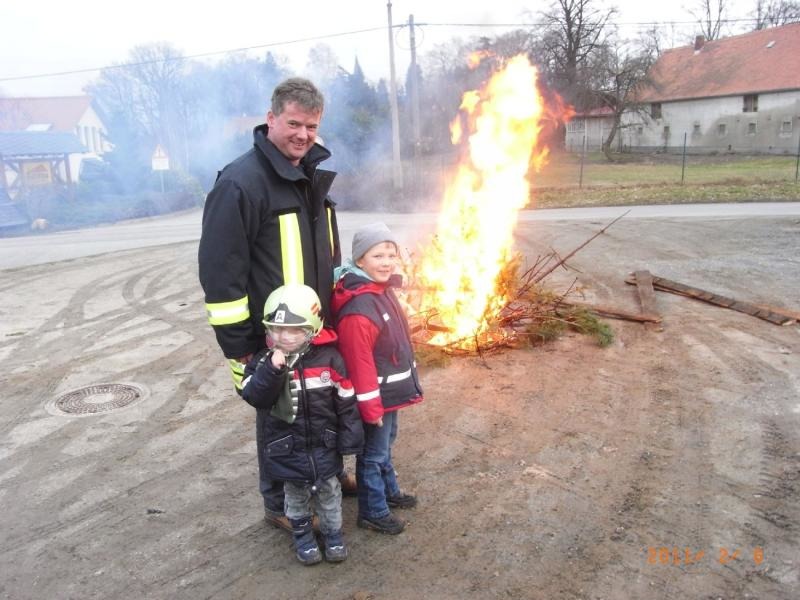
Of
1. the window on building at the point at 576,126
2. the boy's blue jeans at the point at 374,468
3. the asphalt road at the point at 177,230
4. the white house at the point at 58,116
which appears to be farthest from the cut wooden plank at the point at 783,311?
the white house at the point at 58,116

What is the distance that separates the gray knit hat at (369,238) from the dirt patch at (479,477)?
5.14 ft

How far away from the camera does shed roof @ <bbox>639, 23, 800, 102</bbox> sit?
39.4 m

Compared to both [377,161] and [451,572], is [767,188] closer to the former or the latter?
[377,161]

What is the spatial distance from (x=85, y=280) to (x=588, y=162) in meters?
31.2

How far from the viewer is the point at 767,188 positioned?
21.5 metres

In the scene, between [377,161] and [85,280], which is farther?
[377,161]

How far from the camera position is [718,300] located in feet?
26.8

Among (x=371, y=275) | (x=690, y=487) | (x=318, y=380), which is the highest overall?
(x=371, y=275)

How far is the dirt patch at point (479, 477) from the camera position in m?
3.25

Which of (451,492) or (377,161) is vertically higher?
(377,161)

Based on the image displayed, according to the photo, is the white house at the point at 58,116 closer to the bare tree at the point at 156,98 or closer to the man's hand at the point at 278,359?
the bare tree at the point at 156,98

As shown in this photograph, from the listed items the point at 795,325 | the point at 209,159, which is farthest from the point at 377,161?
the point at 795,325

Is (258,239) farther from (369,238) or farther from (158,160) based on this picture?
(158,160)
